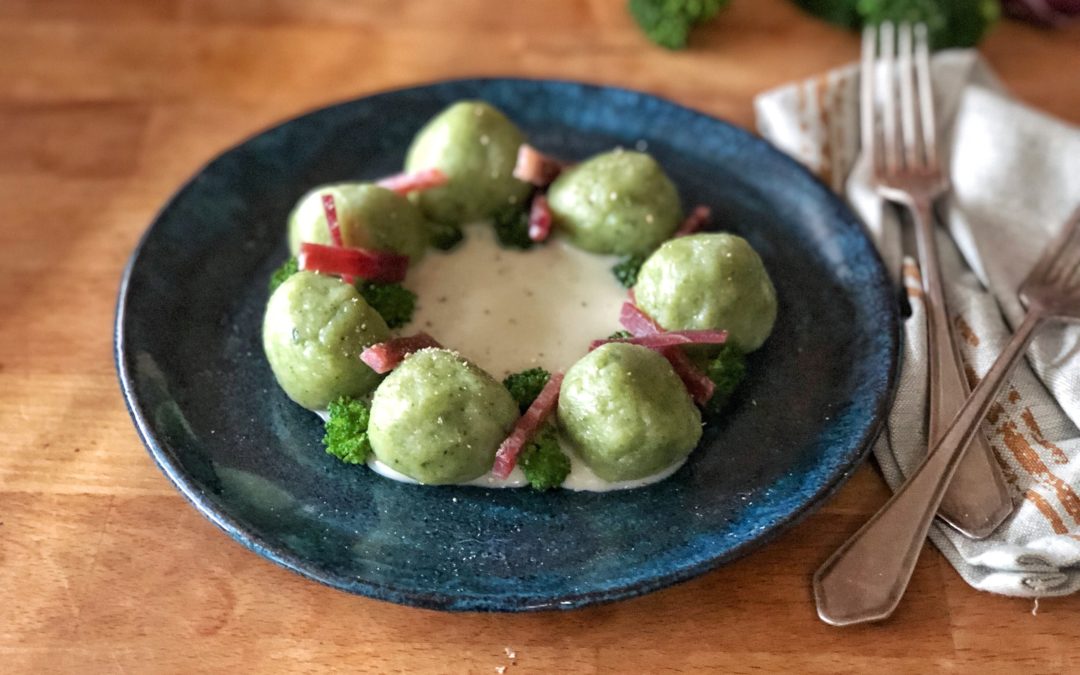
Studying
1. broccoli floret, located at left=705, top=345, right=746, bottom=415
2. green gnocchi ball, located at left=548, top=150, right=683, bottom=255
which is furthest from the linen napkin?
green gnocchi ball, located at left=548, top=150, right=683, bottom=255

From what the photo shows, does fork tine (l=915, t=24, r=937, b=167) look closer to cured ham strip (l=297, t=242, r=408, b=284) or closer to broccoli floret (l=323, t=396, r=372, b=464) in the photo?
cured ham strip (l=297, t=242, r=408, b=284)

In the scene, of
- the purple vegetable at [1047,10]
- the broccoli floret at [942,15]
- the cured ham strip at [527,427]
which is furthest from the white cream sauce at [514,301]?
the purple vegetable at [1047,10]

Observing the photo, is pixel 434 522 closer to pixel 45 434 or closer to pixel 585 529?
pixel 585 529

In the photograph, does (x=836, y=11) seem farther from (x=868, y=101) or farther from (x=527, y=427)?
(x=527, y=427)

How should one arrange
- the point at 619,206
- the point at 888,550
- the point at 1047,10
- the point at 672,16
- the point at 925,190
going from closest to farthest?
the point at 888,550 → the point at 619,206 → the point at 925,190 → the point at 672,16 → the point at 1047,10

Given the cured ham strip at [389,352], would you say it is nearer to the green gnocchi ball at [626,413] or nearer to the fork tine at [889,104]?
the green gnocchi ball at [626,413]

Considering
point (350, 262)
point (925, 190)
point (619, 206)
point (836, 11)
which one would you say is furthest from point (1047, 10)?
point (350, 262)

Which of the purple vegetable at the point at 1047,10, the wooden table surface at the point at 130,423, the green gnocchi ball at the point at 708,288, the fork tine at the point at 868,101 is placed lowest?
the wooden table surface at the point at 130,423

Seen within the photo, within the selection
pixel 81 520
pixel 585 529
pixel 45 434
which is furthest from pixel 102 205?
pixel 585 529
